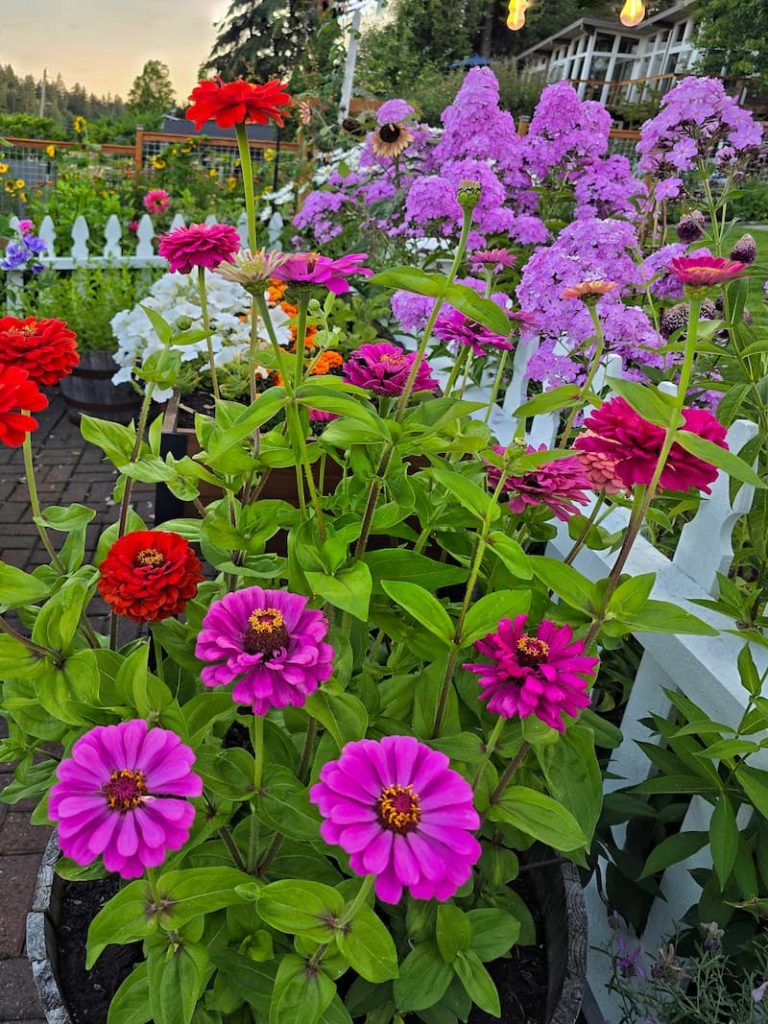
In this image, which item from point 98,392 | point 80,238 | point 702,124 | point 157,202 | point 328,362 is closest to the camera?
point 702,124

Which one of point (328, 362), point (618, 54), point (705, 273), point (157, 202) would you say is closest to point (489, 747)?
point (705, 273)

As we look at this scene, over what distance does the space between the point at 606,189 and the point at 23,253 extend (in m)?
2.96

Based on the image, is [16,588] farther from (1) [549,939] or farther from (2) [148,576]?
(1) [549,939]

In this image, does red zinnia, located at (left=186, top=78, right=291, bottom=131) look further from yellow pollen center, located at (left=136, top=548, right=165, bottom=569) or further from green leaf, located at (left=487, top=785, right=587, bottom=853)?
green leaf, located at (left=487, top=785, right=587, bottom=853)

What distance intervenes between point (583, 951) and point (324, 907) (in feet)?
1.51

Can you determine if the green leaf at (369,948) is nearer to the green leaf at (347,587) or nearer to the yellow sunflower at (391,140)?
the green leaf at (347,587)

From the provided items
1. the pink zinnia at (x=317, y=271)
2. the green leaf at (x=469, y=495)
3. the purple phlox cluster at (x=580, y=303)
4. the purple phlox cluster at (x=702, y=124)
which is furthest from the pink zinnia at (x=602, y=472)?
the purple phlox cluster at (x=702, y=124)

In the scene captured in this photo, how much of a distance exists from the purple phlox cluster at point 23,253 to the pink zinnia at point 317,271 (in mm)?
3559

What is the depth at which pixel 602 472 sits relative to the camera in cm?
90

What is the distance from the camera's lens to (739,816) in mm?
1224

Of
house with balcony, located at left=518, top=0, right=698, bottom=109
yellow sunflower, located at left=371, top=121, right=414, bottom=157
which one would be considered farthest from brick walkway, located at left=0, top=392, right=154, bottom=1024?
house with balcony, located at left=518, top=0, right=698, bottom=109

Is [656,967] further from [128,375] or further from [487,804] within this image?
[128,375]

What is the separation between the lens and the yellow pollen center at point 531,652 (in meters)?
0.76

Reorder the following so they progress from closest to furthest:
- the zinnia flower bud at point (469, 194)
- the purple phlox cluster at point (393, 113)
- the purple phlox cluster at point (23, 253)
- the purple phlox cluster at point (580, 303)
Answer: the zinnia flower bud at point (469, 194), the purple phlox cluster at point (580, 303), the purple phlox cluster at point (393, 113), the purple phlox cluster at point (23, 253)
